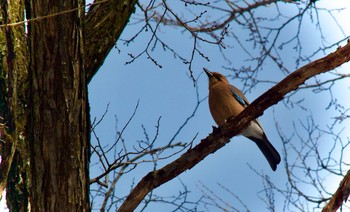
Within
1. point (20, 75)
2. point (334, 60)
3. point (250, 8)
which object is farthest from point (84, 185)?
point (250, 8)

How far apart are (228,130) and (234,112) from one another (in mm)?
1599

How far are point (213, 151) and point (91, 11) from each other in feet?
4.80

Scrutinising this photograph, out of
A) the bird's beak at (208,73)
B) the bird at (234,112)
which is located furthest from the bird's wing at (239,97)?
the bird's beak at (208,73)

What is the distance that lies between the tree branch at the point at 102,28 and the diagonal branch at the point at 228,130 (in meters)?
1.05

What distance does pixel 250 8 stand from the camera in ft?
22.3

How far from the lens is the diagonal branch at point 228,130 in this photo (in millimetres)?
3453

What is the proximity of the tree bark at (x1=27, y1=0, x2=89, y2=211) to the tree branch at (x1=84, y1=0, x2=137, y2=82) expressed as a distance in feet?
2.07

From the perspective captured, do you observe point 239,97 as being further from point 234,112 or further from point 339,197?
point 339,197

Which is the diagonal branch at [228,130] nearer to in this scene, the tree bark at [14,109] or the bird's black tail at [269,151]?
the tree bark at [14,109]

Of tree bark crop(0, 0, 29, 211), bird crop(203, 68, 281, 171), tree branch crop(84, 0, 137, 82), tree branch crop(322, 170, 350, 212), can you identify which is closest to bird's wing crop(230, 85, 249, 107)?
bird crop(203, 68, 281, 171)

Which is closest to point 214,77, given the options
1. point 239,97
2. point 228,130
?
point 239,97

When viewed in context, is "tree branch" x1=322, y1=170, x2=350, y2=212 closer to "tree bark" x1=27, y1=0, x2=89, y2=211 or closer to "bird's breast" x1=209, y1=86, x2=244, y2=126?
"tree bark" x1=27, y1=0, x2=89, y2=211

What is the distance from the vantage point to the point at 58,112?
323 centimetres

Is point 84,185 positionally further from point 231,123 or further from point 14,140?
point 231,123
